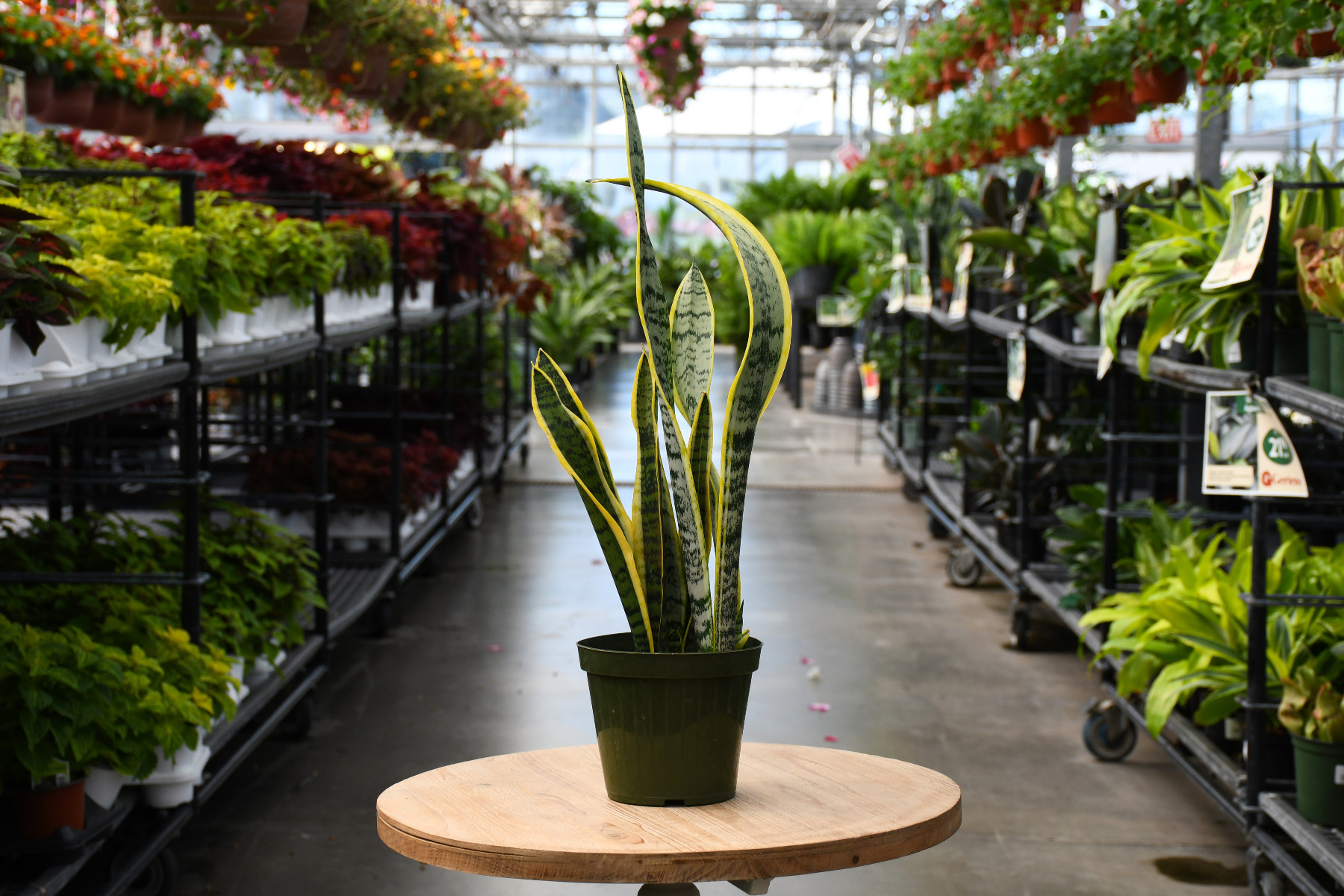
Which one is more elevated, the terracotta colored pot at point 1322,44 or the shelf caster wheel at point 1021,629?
the terracotta colored pot at point 1322,44

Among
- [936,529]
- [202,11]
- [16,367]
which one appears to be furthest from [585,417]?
[936,529]

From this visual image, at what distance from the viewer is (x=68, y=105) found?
3846mm

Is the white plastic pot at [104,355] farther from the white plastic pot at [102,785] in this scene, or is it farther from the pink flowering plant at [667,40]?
the pink flowering plant at [667,40]

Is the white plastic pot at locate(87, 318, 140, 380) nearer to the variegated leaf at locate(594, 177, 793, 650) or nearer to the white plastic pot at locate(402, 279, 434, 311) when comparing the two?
the variegated leaf at locate(594, 177, 793, 650)

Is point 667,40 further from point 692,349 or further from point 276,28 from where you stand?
point 692,349

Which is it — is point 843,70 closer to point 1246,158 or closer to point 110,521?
point 1246,158

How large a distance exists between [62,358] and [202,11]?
1.88 meters

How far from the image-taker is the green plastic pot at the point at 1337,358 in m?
2.14

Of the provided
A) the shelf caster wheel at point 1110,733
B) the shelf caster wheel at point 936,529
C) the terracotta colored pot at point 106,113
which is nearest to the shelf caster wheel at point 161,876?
the shelf caster wheel at point 1110,733

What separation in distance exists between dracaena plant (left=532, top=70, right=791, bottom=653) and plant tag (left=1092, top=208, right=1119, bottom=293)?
2274mm

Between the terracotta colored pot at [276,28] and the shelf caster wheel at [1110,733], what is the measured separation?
290 cm

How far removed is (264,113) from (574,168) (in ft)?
15.7

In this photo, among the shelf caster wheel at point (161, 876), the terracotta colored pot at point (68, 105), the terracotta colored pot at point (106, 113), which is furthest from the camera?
the terracotta colored pot at point (106, 113)

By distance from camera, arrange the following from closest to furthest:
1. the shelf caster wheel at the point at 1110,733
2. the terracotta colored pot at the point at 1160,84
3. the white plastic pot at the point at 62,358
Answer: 1. the white plastic pot at the point at 62,358
2. the shelf caster wheel at the point at 1110,733
3. the terracotta colored pot at the point at 1160,84
